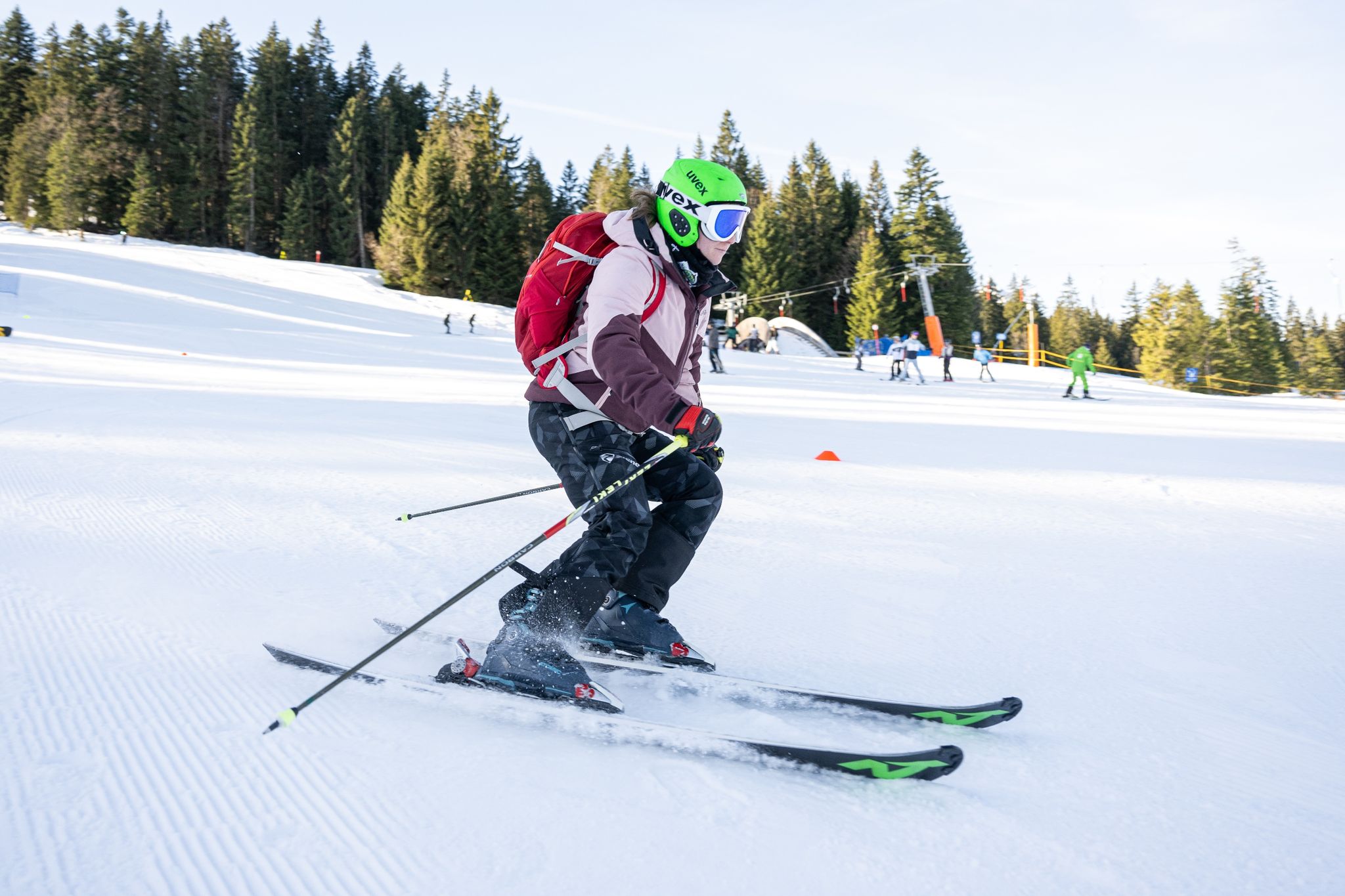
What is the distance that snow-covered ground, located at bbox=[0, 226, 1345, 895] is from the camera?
1.60m

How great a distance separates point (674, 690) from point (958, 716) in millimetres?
848

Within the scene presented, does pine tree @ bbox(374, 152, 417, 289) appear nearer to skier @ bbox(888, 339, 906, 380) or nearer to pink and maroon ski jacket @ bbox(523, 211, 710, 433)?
skier @ bbox(888, 339, 906, 380)

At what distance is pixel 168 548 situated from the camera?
350cm

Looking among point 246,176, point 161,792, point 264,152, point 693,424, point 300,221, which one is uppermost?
point 264,152

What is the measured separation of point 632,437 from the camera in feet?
8.91

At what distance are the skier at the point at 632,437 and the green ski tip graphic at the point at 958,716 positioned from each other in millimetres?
760

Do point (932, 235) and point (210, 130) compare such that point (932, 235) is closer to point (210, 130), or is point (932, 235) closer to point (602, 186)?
point (602, 186)

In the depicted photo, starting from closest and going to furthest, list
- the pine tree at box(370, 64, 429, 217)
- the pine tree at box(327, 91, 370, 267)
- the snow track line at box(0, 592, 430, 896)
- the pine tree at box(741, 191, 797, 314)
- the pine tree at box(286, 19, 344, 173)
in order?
the snow track line at box(0, 592, 430, 896) < the pine tree at box(741, 191, 797, 314) < the pine tree at box(327, 91, 370, 267) < the pine tree at box(370, 64, 429, 217) < the pine tree at box(286, 19, 344, 173)

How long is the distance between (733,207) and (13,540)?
11.1 feet

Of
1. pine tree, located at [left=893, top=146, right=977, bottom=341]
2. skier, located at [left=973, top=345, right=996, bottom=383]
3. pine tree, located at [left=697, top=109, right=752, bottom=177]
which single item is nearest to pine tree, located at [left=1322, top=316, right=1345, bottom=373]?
pine tree, located at [left=893, top=146, right=977, bottom=341]

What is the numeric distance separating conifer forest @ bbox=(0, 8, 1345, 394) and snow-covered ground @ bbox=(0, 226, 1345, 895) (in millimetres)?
44342

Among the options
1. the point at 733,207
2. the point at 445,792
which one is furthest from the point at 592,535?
the point at 733,207

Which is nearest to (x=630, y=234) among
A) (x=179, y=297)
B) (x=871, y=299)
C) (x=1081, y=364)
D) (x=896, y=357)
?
(x=1081, y=364)

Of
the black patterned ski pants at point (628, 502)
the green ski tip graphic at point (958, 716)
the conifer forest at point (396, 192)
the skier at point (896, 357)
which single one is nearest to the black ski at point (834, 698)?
the green ski tip graphic at point (958, 716)
